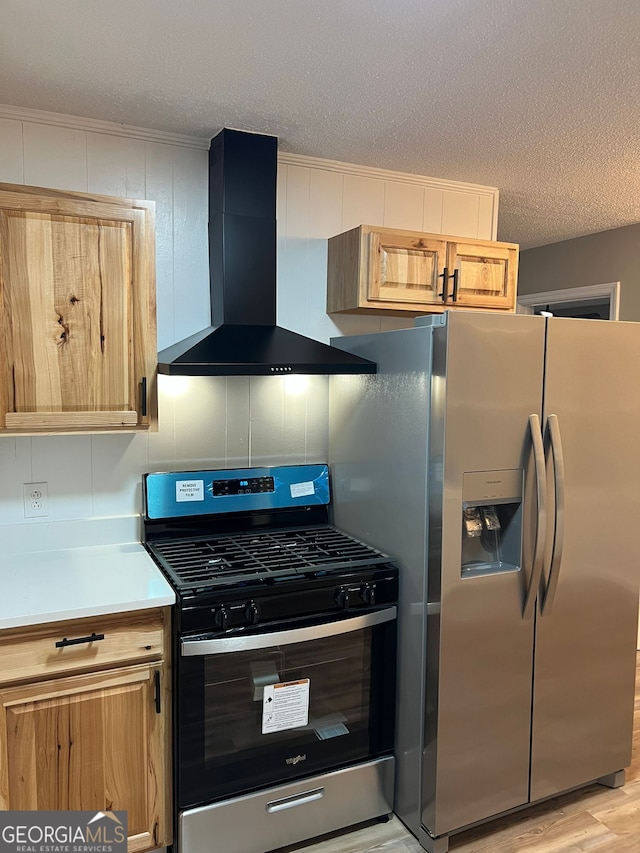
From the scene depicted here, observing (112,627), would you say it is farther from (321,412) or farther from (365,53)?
(365,53)

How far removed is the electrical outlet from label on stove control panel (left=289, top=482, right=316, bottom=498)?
97cm

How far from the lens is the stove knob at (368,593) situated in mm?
2268

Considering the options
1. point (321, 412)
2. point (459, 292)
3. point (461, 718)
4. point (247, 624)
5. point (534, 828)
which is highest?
point (459, 292)

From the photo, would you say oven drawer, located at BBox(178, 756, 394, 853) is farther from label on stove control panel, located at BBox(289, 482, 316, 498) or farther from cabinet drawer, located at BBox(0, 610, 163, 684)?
label on stove control panel, located at BBox(289, 482, 316, 498)

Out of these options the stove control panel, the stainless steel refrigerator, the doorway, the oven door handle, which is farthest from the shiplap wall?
the doorway

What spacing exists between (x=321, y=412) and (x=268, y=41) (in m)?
1.53

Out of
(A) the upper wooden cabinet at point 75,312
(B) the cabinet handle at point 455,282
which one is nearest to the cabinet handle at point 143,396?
(A) the upper wooden cabinet at point 75,312

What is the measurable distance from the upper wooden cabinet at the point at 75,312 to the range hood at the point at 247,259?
0.21 meters

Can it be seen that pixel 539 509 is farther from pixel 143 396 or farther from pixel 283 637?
pixel 143 396

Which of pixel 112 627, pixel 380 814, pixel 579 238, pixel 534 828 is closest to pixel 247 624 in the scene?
pixel 112 627

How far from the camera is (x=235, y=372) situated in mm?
2184

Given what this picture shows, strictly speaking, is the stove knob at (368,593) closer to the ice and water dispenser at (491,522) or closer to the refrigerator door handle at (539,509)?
the ice and water dispenser at (491,522)

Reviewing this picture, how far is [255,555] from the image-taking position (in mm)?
2398

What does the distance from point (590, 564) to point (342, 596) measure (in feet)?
3.09
